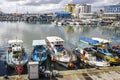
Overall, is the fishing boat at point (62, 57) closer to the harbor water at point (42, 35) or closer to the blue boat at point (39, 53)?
the harbor water at point (42, 35)

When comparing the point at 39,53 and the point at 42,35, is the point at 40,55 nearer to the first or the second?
the point at 39,53

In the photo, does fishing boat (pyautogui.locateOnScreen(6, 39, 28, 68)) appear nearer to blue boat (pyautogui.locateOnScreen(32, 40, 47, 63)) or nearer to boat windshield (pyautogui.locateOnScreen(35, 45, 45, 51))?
blue boat (pyautogui.locateOnScreen(32, 40, 47, 63))

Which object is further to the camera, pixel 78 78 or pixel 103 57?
pixel 103 57

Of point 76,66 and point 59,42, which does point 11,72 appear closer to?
point 76,66

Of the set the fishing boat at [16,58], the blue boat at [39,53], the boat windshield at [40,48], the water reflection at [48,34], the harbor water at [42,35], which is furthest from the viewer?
the water reflection at [48,34]

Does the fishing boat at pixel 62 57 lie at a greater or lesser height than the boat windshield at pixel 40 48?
lesser

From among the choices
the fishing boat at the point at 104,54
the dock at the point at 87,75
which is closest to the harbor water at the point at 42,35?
the fishing boat at the point at 104,54

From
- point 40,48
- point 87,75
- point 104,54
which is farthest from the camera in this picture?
point 40,48

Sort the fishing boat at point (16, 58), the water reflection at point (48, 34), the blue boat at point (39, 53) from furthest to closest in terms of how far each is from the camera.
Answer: the water reflection at point (48, 34) < the blue boat at point (39, 53) < the fishing boat at point (16, 58)

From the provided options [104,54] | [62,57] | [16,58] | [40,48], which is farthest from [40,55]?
[104,54]

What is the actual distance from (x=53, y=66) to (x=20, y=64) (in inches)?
267

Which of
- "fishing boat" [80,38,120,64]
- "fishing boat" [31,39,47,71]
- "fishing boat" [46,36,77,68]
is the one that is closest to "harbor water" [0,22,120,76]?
"fishing boat" [46,36,77,68]

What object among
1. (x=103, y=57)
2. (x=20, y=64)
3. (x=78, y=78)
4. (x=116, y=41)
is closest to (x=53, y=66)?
(x=20, y=64)

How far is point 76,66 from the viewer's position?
112 ft
